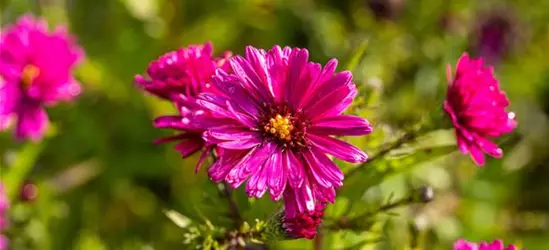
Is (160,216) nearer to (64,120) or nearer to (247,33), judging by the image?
(64,120)

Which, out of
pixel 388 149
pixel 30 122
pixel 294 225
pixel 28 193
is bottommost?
pixel 294 225

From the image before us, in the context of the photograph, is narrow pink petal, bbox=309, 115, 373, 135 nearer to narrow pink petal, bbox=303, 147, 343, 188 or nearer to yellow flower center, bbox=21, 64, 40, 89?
narrow pink petal, bbox=303, 147, 343, 188

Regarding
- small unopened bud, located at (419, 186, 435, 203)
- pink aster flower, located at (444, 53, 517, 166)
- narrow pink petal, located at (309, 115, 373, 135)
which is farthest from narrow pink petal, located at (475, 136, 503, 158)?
narrow pink petal, located at (309, 115, 373, 135)

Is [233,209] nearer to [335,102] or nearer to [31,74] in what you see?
[335,102]

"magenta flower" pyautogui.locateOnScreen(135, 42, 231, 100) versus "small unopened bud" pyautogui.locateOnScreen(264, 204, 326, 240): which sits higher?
"magenta flower" pyautogui.locateOnScreen(135, 42, 231, 100)

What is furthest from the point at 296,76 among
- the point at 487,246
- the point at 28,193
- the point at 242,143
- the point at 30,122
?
the point at 28,193

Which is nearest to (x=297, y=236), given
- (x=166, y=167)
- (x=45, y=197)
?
(x=45, y=197)

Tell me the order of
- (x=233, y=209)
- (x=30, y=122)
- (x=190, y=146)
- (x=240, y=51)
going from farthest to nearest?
(x=240, y=51), (x=30, y=122), (x=233, y=209), (x=190, y=146)
